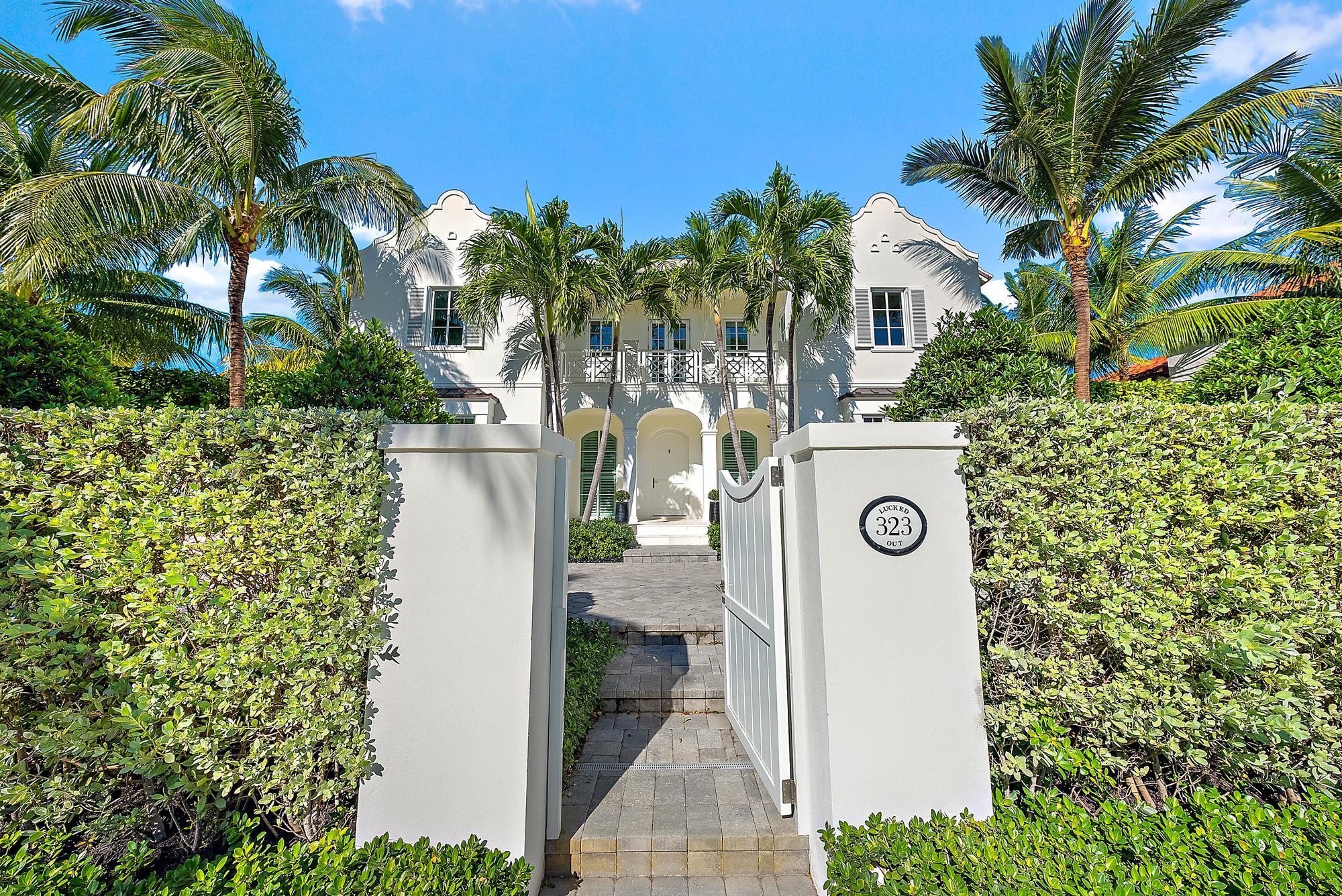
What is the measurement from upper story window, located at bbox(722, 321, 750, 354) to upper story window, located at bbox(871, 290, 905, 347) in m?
3.52

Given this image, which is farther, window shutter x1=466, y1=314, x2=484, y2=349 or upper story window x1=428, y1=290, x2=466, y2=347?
upper story window x1=428, y1=290, x2=466, y2=347

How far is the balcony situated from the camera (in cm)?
1504

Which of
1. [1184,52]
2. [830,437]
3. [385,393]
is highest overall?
[1184,52]

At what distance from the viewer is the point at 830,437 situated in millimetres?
2678

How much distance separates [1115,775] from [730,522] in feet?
8.73

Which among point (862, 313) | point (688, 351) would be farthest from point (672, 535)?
point (862, 313)

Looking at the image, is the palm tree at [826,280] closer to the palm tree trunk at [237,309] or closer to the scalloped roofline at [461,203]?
the scalloped roofline at [461,203]

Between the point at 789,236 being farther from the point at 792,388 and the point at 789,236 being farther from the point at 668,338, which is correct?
the point at 668,338

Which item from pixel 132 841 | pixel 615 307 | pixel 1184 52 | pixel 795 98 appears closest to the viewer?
pixel 132 841

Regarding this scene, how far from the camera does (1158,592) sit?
2.52 m

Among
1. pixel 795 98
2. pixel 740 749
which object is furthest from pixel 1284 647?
pixel 795 98

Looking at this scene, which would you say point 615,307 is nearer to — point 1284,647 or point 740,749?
point 740,749

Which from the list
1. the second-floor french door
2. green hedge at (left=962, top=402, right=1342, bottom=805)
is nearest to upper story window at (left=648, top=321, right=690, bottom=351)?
the second-floor french door

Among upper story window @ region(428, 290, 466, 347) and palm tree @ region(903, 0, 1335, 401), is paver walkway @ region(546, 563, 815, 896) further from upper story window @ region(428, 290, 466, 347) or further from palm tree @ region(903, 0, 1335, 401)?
upper story window @ region(428, 290, 466, 347)
